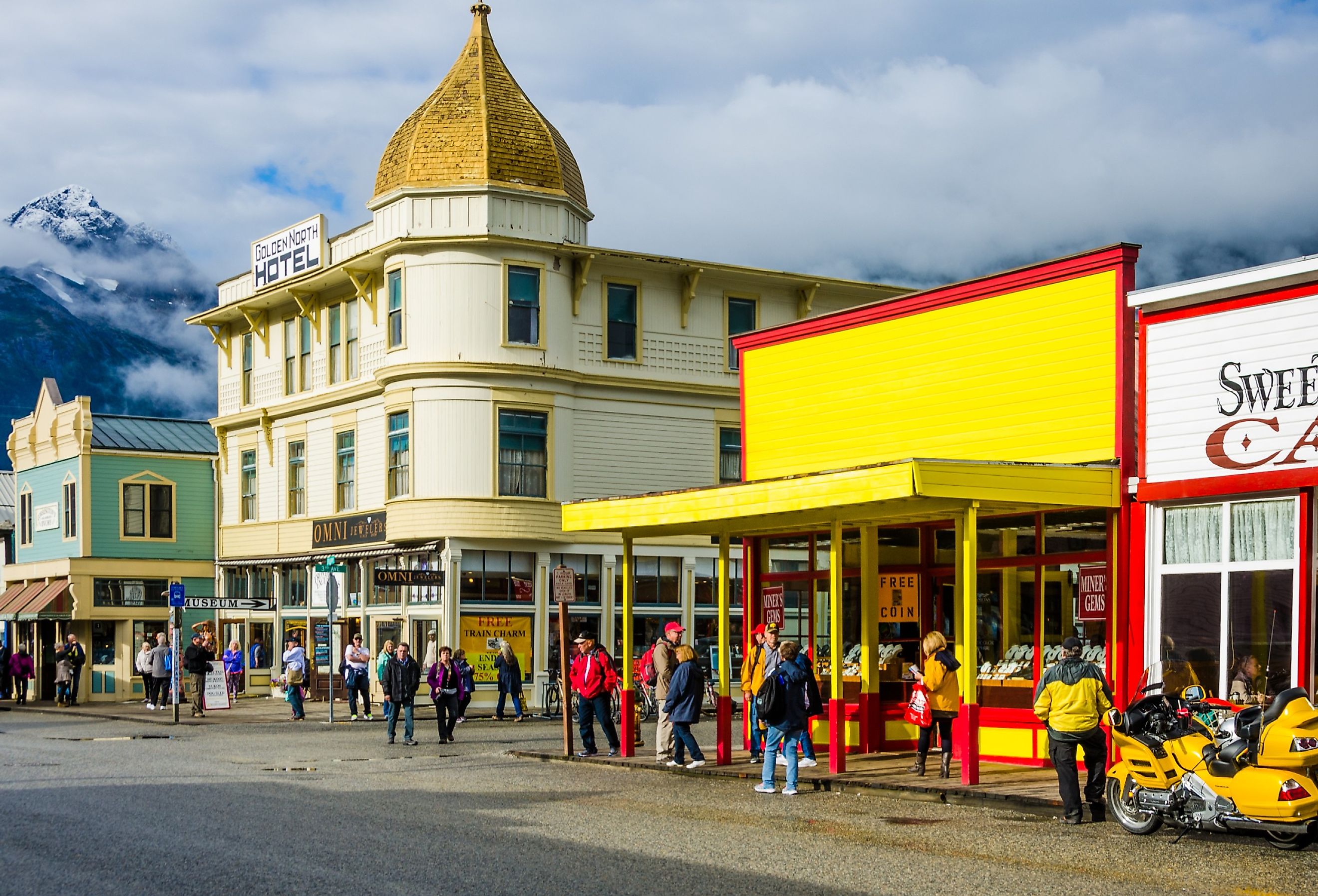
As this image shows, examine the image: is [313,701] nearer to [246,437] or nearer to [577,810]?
[246,437]

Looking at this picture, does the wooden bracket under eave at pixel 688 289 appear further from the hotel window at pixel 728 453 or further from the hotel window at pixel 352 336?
the hotel window at pixel 352 336

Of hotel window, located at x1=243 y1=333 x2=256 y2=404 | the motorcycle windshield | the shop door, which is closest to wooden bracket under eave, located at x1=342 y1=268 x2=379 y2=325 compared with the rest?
hotel window, located at x1=243 y1=333 x2=256 y2=404

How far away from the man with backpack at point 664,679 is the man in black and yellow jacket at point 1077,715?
625 centimetres

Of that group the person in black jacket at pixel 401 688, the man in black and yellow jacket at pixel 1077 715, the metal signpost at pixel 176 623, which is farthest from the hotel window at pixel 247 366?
the man in black and yellow jacket at pixel 1077 715

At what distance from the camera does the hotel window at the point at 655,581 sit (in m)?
37.2

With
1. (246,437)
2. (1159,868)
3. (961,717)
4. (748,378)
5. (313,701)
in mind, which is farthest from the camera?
(246,437)

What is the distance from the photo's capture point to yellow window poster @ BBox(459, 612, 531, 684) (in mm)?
35000

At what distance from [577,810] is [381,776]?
454cm

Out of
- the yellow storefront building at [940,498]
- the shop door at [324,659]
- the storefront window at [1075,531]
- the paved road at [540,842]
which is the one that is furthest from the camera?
the shop door at [324,659]

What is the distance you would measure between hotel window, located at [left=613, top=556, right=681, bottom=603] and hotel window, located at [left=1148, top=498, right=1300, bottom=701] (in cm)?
2065

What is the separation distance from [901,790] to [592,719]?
5.92 meters

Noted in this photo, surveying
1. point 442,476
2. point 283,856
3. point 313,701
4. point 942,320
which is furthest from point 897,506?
→ point 313,701

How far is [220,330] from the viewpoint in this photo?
4456 centimetres

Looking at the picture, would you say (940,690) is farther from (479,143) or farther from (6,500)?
(6,500)
